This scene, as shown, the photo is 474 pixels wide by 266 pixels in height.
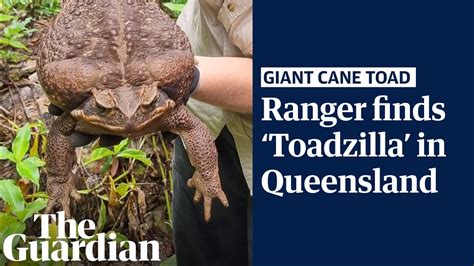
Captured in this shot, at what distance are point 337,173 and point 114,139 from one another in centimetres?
55

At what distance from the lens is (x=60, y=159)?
1.56 m

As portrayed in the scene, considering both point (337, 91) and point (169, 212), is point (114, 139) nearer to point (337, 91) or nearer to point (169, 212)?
point (337, 91)

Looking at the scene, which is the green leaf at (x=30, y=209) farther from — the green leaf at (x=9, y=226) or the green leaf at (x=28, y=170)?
the green leaf at (x=28, y=170)

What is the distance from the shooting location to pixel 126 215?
9.50ft

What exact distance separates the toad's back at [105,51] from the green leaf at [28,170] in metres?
0.80

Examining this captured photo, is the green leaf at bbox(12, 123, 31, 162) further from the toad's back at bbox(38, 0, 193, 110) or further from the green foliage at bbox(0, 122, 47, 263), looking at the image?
the toad's back at bbox(38, 0, 193, 110)

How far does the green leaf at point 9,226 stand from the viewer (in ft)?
7.61

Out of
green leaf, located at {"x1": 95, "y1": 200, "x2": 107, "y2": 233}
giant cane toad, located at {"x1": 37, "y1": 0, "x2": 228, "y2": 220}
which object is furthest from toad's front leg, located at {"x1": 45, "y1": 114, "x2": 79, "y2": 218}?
green leaf, located at {"x1": 95, "y1": 200, "x2": 107, "y2": 233}

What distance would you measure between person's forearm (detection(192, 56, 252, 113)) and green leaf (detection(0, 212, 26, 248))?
2.61ft

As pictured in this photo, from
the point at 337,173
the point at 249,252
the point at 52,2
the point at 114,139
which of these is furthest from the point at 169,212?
the point at 114,139

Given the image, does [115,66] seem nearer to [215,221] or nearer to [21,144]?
[21,144]

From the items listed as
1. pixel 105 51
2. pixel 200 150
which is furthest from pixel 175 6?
pixel 105 51

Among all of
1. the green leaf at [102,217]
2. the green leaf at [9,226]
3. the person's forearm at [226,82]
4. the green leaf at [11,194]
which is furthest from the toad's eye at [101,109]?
the green leaf at [102,217]

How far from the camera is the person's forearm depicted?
5.65ft
